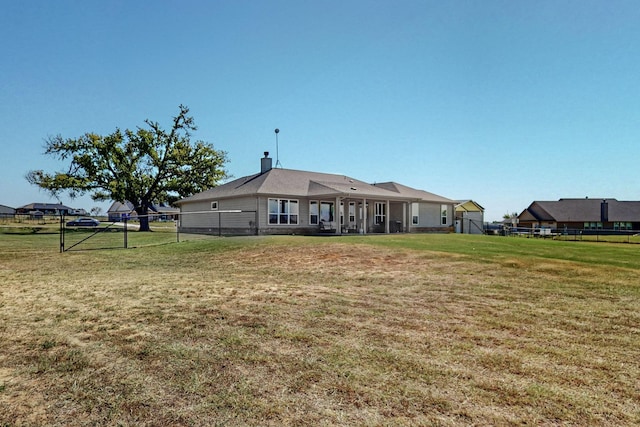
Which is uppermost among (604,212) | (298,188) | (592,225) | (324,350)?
(298,188)

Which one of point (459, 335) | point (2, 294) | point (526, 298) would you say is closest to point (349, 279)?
point (526, 298)

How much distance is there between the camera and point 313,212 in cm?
2594

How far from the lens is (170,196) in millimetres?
39312

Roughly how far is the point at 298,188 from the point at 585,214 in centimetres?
5192

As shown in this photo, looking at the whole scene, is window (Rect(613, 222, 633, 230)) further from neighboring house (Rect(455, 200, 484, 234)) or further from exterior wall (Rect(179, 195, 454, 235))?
exterior wall (Rect(179, 195, 454, 235))

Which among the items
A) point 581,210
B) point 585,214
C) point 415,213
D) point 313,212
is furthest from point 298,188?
point 581,210

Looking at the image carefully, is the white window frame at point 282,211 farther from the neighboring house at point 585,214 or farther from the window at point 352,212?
the neighboring house at point 585,214

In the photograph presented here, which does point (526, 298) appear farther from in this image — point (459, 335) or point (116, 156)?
point (116, 156)

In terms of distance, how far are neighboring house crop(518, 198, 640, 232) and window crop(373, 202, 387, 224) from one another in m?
36.6

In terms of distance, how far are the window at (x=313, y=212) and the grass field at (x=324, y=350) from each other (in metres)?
16.2

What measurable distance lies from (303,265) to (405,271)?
3103 millimetres

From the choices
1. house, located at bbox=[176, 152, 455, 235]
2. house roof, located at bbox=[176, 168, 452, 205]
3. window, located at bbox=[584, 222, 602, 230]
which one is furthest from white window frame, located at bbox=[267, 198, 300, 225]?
window, located at bbox=[584, 222, 602, 230]

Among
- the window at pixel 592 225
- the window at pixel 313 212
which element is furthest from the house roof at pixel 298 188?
the window at pixel 592 225

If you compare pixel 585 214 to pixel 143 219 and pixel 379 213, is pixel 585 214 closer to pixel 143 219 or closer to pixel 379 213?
pixel 379 213
